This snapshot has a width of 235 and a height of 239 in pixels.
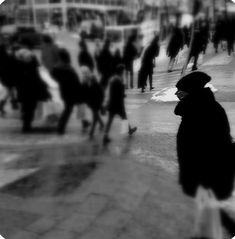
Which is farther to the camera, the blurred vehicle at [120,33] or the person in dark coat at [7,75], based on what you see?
the person in dark coat at [7,75]

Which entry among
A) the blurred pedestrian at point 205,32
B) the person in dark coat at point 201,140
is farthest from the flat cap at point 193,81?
the blurred pedestrian at point 205,32

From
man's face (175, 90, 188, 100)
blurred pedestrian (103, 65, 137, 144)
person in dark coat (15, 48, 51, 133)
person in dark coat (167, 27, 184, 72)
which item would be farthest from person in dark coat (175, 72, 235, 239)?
person in dark coat (15, 48, 51, 133)

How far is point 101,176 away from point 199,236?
467 millimetres

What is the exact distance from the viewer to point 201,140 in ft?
5.04

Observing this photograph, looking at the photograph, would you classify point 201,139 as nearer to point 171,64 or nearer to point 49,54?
point 171,64

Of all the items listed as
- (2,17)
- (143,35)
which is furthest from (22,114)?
(143,35)

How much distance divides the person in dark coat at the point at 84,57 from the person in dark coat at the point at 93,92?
0.02 m

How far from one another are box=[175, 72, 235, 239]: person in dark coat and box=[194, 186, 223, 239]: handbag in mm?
22

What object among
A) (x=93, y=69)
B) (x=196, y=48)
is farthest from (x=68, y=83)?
(x=196, y=48)

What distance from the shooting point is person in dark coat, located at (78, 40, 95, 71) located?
4.91 feet

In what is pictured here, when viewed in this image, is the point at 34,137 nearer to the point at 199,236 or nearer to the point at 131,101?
the point at 131,101

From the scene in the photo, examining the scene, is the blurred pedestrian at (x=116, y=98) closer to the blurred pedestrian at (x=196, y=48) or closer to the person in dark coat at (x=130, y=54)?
the person in dark coat at (x=130, y=54)

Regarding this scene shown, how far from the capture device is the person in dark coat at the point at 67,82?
1.51 meters

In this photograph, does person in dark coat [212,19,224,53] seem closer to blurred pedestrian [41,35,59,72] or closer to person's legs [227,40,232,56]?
person's legs [227,40,232,56]
